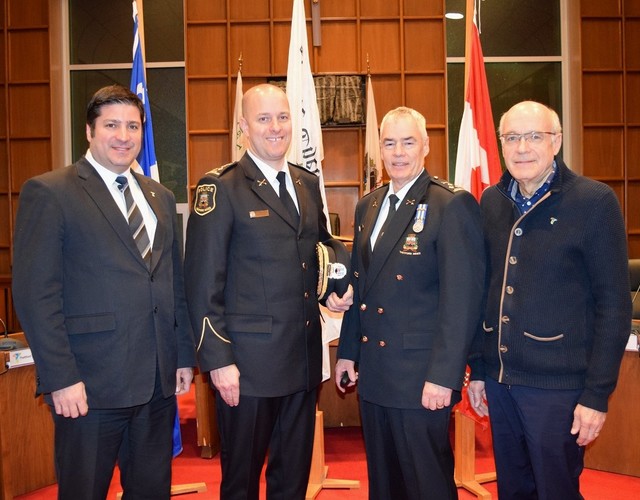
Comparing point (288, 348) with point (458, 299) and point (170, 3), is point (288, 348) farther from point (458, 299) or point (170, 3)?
point (170, 3)

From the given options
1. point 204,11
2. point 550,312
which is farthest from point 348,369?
point 204,11

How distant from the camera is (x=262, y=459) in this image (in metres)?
2.28

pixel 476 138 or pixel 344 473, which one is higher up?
pixel 476 138

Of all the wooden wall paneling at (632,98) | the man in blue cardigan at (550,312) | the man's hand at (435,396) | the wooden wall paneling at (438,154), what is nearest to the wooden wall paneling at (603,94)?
the wooden wall paneling at (632,98)

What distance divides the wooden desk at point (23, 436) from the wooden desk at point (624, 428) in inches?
118

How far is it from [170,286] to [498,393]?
1161mm

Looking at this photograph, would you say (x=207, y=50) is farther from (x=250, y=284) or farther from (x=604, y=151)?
(x=250, y=284)

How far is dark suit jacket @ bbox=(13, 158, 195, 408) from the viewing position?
1935 mm

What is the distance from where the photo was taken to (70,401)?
1.94 m

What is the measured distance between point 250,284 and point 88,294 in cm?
53

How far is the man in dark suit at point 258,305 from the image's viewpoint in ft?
7.12

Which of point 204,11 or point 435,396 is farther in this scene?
point 204,11

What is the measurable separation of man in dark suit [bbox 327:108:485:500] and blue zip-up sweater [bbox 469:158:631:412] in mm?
125

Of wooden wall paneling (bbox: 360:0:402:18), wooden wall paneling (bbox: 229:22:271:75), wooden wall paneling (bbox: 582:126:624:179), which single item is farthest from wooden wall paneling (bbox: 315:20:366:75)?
wooden wall paneling (bbox: 582:126:624:179)
